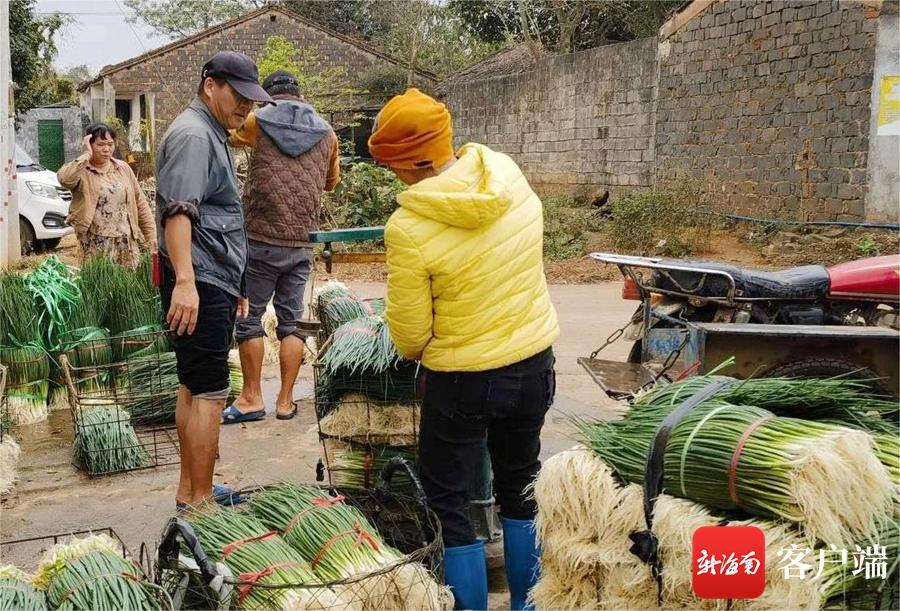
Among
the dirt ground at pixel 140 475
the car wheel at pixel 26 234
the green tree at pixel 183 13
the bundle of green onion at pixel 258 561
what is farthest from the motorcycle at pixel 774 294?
the green tree at pixel 183 13

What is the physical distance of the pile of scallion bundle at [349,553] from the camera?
2.61 m

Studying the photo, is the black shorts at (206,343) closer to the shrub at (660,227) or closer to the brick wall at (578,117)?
the shrub at (660,227)

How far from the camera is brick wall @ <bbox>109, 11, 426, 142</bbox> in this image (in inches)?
1115

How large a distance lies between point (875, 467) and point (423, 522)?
4.66 ft

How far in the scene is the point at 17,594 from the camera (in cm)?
236

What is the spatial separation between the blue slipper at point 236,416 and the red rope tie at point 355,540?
2.69 m

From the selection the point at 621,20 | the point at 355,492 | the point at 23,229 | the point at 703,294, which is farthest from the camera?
the point at 621,20

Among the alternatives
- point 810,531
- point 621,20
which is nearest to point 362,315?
point 810,531

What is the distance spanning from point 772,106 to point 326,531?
40.4 feet

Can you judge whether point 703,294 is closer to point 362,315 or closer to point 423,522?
point 362,315

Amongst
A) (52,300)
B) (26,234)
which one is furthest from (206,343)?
(26,234)

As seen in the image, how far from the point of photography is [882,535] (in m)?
2.40

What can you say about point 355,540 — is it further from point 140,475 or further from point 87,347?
point 87,347

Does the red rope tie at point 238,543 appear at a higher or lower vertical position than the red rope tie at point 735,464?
lower
